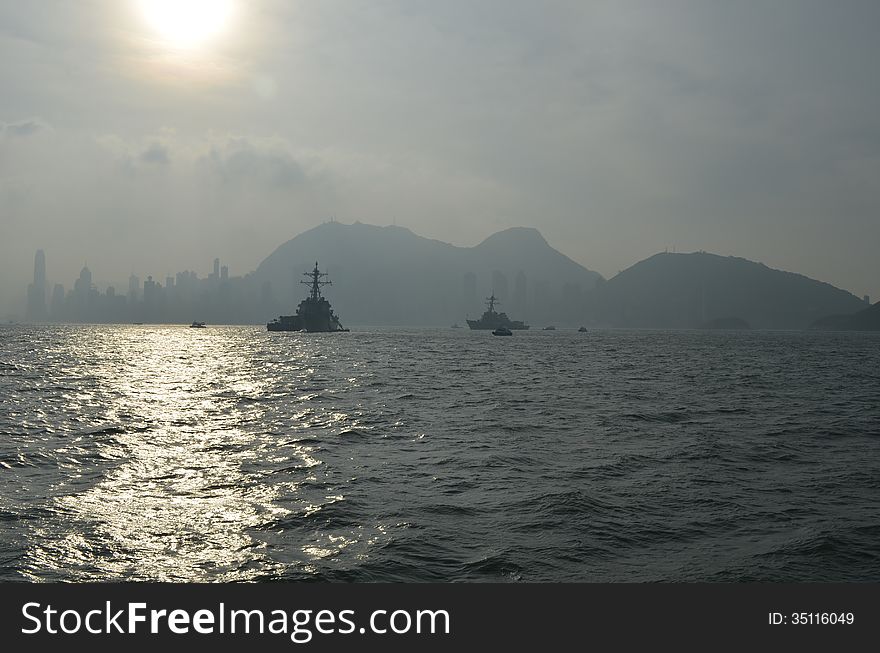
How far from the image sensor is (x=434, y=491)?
17.9 meters

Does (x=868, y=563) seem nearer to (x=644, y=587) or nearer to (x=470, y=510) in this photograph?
(x=644, y=587)

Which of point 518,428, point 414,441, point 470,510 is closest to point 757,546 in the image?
point 470,510

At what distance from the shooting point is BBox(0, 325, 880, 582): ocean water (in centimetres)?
1236

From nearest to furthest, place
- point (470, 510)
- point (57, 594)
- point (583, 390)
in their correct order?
point (57, 594) → point (470, 510) → point (583, 390)

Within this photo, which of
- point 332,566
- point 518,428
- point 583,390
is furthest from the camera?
point 583,390

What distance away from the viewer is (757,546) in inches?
539

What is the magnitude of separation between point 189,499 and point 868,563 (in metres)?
15.0

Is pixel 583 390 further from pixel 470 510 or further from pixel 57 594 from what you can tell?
pixel 57 594

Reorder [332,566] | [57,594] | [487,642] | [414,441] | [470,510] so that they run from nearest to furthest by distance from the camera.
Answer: [487,642] < [57,594] < [332,566] < [470,510] < [414,441]

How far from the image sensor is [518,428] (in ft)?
98.2

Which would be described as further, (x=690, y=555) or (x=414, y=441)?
(x=414, y=441)

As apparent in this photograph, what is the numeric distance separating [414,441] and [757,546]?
14546 mm

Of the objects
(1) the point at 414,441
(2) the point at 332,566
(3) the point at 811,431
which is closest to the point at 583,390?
(3) the point at 811,431

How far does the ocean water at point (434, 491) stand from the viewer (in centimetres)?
1236
